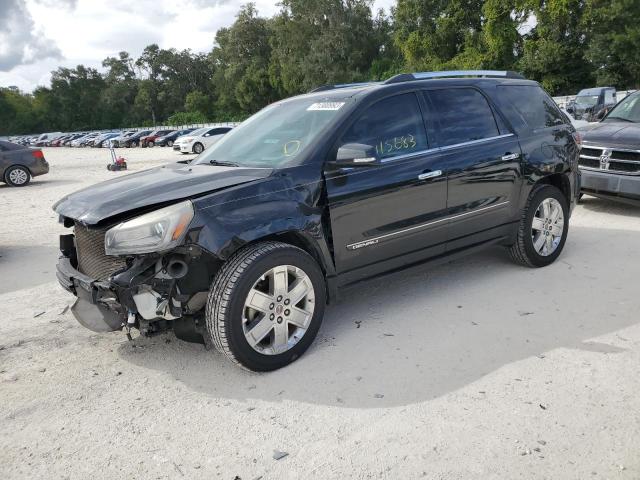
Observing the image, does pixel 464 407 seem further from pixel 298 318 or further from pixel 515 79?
pixel 515 79

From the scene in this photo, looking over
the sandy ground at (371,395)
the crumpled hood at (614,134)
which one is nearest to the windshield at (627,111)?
the crumpled hood at (614,134)

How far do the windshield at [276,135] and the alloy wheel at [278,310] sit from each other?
781mm

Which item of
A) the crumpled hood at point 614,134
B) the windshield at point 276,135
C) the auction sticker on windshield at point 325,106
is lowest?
the crumpled hood at point 614,134

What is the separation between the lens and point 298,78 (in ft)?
211

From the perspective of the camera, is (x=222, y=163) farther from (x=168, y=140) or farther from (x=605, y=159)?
(x=168, y=140)

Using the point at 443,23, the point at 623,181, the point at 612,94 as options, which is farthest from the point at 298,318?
the point at 443,23

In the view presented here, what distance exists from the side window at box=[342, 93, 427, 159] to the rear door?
0.66ft

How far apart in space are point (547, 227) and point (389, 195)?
2095 mm

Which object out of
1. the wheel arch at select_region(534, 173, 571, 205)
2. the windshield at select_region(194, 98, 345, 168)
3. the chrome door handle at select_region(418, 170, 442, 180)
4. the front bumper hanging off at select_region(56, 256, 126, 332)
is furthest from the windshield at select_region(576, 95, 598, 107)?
the front bumper hanging off at select_region(56, 256, 126, 332)

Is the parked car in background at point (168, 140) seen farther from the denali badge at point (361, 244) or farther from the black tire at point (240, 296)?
the black tire at point (240, 296)

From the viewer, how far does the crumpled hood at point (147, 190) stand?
309cm

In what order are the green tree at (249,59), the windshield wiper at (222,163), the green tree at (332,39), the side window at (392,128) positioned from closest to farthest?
1. the side window at (392,128)
2. the windshield wiper at (222,163)
3. the green tree at (332,39)
4. the green tree at (249,59)

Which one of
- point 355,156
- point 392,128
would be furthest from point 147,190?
point 392,128

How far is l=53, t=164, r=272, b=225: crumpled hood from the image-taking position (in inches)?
122
